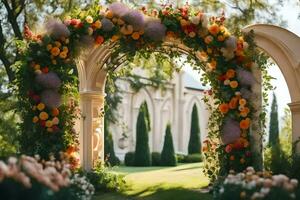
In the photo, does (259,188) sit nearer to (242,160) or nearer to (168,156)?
(242,160)

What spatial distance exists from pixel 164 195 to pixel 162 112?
2441cm

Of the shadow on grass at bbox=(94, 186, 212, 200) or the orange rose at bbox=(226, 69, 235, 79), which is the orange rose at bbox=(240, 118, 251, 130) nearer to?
the orange rose at bbox=(226, 69, 235, 79)

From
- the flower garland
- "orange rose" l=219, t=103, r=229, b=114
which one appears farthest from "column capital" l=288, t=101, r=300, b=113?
"orange rose" l=219, t=103, r=229, b=114

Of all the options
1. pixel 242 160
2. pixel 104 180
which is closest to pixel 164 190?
pixel 104 180

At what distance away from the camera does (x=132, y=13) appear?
10586 millimetres

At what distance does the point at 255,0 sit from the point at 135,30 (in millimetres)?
9598

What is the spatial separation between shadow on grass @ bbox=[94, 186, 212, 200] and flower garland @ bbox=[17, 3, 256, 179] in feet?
2.86

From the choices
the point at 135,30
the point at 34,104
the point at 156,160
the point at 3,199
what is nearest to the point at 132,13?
the point at 135,30

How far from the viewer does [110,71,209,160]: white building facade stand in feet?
108

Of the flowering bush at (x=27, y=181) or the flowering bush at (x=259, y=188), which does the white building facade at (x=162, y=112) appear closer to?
the flowering bush at (x=259, y=188)

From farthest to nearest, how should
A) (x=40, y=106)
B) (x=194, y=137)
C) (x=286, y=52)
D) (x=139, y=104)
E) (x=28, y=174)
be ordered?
(x=139, y=104) < (x=194, y=137) < (x=286, y=52) < (x=40, y=106) < (x=28, y=174)

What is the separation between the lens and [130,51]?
36.1 ft

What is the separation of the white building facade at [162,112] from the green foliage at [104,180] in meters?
18.1

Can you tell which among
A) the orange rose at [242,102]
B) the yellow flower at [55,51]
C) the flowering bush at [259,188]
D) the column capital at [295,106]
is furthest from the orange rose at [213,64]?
the flowering bush at [259,188]
